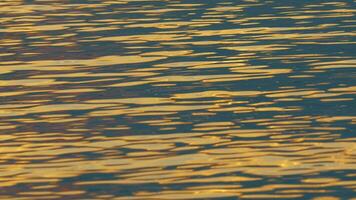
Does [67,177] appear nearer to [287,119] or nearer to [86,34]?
[287,119]

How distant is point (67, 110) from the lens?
84.4 feet

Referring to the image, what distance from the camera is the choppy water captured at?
19.9 meters

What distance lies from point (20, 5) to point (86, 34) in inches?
379

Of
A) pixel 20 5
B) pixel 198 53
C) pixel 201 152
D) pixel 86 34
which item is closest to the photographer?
pixel 201 152

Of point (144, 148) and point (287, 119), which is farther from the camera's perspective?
point (287, 119)

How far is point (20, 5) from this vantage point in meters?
47.1

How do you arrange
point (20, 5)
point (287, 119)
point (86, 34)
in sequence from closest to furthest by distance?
point (287, 119), point (86, 34), point (20, 5)

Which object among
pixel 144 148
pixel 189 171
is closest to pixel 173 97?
pixel 144 148

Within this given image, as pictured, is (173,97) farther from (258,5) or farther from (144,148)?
(258,5)

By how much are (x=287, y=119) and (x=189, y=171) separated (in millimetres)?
4117

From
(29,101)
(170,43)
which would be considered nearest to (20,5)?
(170,43)

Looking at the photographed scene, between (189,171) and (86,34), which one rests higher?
(189,171)

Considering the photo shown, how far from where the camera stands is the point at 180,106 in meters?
25.8

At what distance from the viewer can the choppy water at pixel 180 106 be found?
65.2 ft
